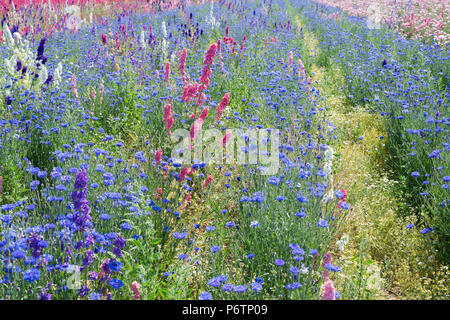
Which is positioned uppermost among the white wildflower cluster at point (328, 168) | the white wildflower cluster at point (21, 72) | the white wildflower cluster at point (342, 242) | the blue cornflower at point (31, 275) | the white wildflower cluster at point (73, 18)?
the white wildflower cluster at point (73, 18)

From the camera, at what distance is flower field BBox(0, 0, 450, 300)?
2.35 meters

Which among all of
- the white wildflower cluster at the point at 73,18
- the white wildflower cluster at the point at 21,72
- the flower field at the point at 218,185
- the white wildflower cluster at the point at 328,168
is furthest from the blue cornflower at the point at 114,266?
the white wildflower cluster at the point at 73,18

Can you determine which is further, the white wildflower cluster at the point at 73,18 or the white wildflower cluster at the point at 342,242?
the white wildflower cluster at the point at 73,18

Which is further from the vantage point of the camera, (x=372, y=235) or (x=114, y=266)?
(x=372, y=235)

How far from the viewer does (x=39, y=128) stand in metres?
3.96

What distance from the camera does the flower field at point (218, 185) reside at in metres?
2.35

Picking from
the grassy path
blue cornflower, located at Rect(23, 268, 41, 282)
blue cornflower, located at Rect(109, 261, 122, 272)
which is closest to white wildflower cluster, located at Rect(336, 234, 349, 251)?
the grassy path

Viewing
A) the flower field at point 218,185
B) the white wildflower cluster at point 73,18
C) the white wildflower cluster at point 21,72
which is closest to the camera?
the flower field at point 218,185

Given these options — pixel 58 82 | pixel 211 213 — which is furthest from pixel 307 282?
pixel 58 82

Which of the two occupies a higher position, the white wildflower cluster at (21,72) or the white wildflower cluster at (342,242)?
the white wildflower cluster at (21,72)

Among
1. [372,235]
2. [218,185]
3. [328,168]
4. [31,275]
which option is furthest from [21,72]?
[372,235]

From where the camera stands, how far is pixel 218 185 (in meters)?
4.04

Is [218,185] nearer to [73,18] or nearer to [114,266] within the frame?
[114,266]

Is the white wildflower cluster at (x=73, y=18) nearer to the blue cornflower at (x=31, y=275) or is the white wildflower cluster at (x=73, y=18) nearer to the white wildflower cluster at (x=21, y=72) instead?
the white wildflower cluster at (x=21, y=72)
